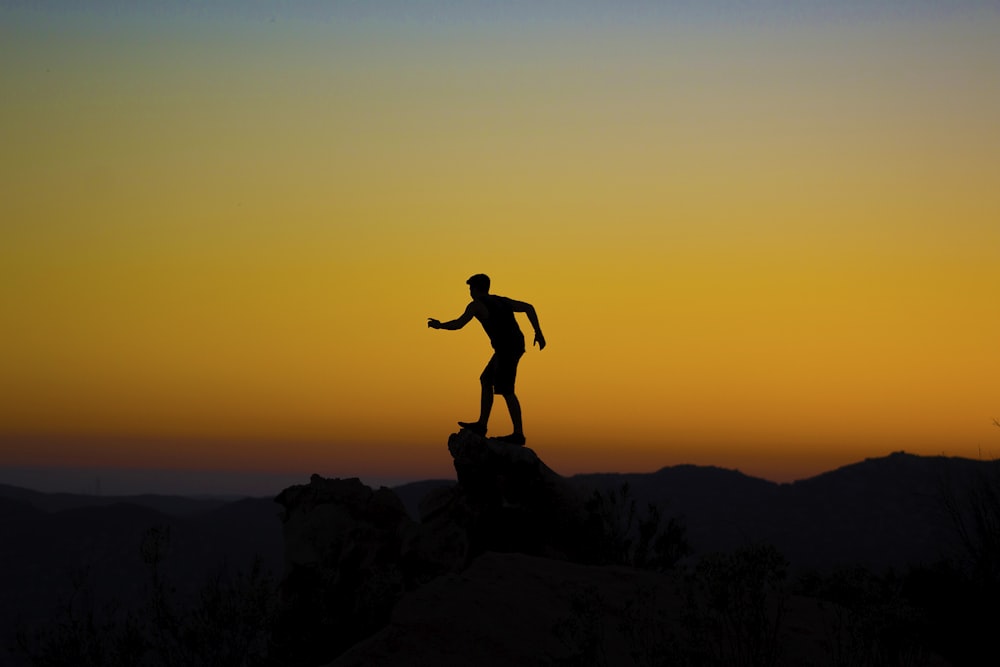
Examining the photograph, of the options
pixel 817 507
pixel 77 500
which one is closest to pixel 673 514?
pixel 817 507

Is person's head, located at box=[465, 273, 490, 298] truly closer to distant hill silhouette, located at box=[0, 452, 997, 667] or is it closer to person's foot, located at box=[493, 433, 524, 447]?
person's foot, located at box=[493, 433, 524, 447]

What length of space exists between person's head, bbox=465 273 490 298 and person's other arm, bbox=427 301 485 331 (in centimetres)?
20

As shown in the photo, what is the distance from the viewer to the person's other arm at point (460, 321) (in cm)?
1622

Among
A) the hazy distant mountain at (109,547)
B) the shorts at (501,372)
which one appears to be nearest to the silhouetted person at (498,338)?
the shorts at (501,372)

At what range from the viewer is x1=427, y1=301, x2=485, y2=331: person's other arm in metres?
16.2

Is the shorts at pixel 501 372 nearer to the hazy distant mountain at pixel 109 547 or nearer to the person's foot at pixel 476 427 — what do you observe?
the person's foot at pixel 476 427

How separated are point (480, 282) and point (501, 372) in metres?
1.37

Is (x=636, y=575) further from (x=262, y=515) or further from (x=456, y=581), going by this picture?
(x=262, y=515)

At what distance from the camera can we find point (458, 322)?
1631 centimetres

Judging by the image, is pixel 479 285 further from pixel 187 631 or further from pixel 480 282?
pixel 187 631

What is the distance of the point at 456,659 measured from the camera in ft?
39.8

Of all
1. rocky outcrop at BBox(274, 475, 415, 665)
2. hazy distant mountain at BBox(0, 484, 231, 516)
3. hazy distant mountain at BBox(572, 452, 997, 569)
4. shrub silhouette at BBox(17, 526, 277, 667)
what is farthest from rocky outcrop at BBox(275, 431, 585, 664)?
hazy distant mountain at BBox(0, 484, 231, 516)

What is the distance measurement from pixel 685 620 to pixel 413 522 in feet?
21.4

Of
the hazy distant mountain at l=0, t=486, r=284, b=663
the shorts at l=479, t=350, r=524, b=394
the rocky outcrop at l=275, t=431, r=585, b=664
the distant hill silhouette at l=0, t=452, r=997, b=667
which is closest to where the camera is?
the rocky outcrop at l=275, t=431, r=585, b=664
